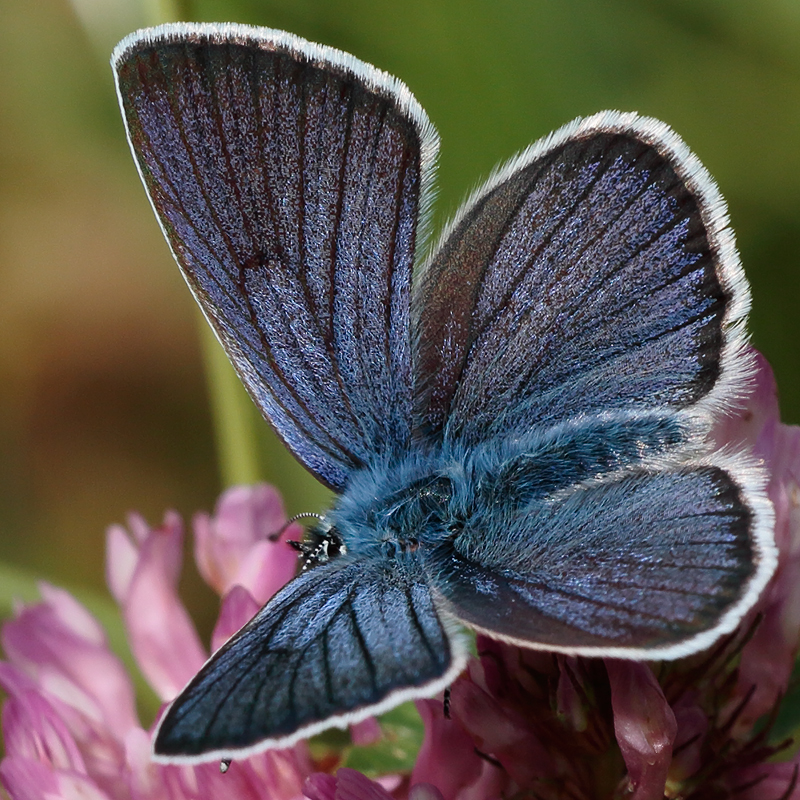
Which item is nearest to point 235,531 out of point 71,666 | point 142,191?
point 71,666

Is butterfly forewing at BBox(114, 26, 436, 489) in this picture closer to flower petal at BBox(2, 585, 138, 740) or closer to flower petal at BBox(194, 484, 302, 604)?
flower petal at BBox(194, 484, 302, 604)

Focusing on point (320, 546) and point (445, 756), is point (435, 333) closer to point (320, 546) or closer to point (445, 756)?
point (320, 546)

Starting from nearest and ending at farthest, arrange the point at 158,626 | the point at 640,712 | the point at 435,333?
→ the point at 640,712 → the point at 435,333 → the point at 158,626

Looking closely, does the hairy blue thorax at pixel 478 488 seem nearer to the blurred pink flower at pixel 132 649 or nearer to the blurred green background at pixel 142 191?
the blurred pink flower at pixel 132 649

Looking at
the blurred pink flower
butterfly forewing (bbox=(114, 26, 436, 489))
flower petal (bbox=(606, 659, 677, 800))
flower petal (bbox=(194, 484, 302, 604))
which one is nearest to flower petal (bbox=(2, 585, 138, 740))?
the blurred pink flower

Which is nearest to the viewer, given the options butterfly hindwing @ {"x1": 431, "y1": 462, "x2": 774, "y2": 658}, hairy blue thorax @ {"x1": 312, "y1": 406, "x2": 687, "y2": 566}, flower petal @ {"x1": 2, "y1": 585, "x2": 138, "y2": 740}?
butterfly hindwing @ {"x1": 431, "y1": 462, "x2": 774, "y2": 658}

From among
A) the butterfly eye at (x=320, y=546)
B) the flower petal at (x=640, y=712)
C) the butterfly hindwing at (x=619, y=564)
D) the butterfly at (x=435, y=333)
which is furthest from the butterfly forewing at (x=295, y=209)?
the flower petal at (x=640, y=712)

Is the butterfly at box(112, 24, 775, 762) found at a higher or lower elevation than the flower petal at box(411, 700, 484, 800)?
higher
